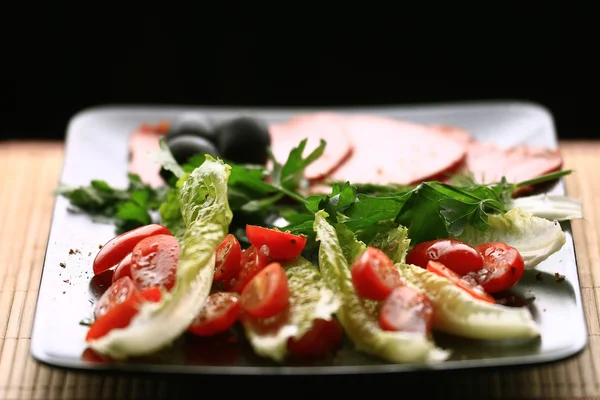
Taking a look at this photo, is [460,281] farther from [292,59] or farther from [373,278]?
[292,59]

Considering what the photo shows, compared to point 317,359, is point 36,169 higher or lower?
lower

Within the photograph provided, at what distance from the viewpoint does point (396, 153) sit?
403 cm

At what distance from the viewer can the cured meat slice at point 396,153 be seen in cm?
381

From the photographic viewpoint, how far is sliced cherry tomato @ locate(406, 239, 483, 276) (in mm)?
2711

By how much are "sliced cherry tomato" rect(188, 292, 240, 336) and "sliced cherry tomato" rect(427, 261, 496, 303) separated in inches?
25.1

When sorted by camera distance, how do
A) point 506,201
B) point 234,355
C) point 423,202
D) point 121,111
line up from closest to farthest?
point 234,355, point 423,202, point 506,201, point 121,111

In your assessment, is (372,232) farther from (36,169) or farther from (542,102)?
(542,102)

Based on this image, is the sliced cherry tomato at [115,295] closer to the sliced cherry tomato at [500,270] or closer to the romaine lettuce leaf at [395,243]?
the romaine lettuce leaf at [395,243]

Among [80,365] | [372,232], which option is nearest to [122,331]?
[80,365]

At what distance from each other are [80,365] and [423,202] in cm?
129

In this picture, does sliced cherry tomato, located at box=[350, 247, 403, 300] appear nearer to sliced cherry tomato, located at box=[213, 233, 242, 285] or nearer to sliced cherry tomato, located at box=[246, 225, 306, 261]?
sliced cherry tomato, located at box=[246, 225, 306, 261]

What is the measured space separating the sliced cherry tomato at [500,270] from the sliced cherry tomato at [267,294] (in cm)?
68

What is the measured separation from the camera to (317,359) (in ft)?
7.74

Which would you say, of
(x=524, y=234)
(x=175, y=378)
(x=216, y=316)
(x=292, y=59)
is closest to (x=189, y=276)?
(x=216, y=316)
